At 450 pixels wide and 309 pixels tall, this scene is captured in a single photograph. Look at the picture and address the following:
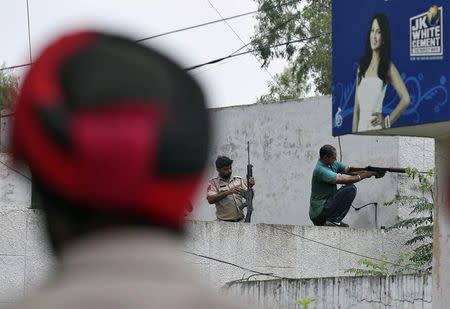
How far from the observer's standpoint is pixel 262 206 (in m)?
14.8

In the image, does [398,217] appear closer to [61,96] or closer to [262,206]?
[262,206]

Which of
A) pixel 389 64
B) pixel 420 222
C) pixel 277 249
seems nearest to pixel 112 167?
pixel 389 64

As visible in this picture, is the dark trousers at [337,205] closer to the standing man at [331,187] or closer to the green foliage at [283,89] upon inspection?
the standing man at [331,187]

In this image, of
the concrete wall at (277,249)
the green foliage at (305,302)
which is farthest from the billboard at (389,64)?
the concrete wall at (277,249)

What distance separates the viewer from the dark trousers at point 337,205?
1096 centimetres

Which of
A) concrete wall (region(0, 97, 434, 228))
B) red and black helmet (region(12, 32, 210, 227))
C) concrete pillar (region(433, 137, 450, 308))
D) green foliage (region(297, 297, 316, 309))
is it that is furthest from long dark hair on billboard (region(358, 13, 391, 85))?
concrete wall (region(0, 97, 434, 228))

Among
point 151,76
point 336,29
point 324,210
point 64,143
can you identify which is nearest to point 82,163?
point 64,143

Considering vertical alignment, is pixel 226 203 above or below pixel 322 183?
below

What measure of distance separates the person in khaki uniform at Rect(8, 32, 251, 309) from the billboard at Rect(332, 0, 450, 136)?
472 centimetres

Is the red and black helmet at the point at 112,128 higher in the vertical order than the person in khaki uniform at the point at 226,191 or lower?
higher

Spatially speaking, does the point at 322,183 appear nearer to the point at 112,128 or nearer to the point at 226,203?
the point at 226,203

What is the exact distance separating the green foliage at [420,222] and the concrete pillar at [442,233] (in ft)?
12.5

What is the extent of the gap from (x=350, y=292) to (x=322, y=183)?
2.51 meters

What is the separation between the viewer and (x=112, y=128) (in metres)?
1.34
